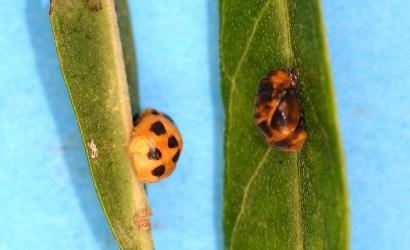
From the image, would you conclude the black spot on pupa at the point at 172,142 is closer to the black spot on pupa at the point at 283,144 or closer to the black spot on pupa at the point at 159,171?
the black spot on pupa at the point at 159,171

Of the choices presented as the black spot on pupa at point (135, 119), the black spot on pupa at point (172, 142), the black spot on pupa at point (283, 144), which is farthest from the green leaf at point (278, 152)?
the black spot on pupa at point (135, 119)

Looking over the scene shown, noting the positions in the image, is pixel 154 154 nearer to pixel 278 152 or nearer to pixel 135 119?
pixel 135 119

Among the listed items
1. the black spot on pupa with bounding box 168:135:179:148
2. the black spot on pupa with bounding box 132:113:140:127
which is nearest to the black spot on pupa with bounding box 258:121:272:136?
the black spot on pupa with bounding box 168:135:179:148

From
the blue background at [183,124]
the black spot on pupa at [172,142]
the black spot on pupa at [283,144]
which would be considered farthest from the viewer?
the blue background at [183,124]

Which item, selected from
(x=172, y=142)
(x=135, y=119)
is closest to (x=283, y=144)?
(x=172, y=142)

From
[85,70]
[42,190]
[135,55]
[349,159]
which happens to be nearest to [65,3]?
[85,70]
